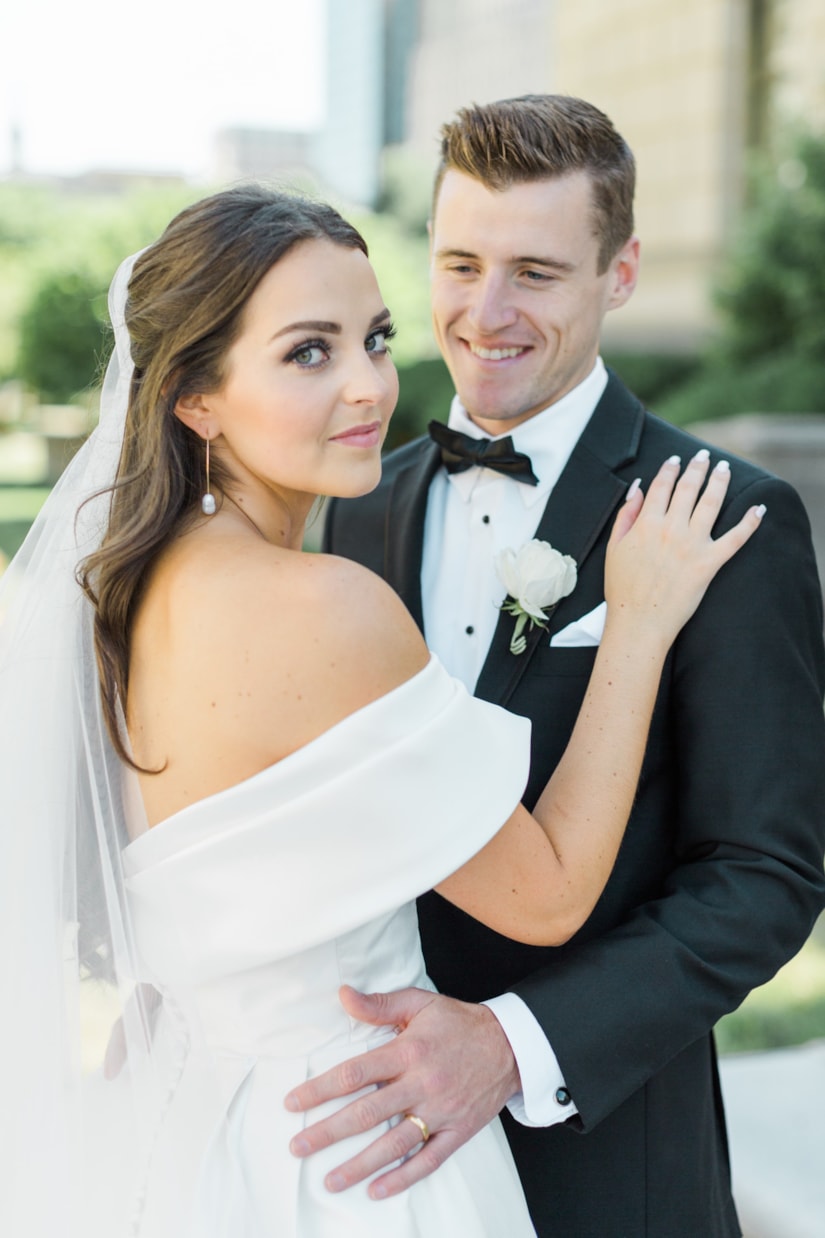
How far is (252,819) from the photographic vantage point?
5.70 feet

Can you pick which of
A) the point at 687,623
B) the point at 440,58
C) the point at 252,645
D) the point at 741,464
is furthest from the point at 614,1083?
the point at 440,58

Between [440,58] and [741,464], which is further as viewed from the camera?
[440,58]

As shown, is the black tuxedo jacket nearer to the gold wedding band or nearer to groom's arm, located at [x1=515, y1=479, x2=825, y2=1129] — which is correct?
groom's arm, located at [x1=515, y1=479, x2=825, y2=1129]

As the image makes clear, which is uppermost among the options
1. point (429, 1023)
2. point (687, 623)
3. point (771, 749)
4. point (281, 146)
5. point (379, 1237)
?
point (687, 623)

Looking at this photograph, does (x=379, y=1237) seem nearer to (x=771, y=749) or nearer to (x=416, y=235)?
(x=771, y=749)

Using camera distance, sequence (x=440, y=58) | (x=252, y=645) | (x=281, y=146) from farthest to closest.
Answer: (x=281, y=146), (x=440, y=58), (x=252, y=645)

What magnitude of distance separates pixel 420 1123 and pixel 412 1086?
5 centimetres

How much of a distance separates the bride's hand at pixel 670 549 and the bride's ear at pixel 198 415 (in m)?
0.73

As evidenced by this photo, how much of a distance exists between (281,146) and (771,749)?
379 ft

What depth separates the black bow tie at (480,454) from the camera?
2.53 metres

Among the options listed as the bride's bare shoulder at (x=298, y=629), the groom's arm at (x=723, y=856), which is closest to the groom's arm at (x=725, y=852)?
the groom's arm at (x=723, y=856)

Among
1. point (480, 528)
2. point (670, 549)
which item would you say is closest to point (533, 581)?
point (670, 549)

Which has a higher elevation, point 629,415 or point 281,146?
point 629,415

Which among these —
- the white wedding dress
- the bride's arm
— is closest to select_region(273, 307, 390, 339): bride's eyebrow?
the white wedding dress
